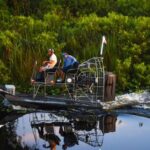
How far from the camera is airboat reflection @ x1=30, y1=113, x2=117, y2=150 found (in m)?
5.50

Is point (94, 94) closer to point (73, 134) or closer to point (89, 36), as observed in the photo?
point (89, 36)

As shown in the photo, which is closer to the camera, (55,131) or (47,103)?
(55,131)

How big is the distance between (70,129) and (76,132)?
121mm

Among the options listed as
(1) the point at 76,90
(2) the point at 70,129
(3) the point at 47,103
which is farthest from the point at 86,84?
(2) the point at 70,129

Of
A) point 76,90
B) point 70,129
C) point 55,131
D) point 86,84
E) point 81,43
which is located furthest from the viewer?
point 81,43

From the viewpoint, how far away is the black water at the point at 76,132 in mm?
5316

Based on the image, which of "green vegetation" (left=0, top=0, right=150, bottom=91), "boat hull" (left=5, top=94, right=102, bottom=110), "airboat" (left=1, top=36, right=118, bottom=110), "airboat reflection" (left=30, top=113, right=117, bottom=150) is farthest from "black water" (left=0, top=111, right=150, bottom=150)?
"green vegetation" (left=0, top=0, right=150, bottom=91)

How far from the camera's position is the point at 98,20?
15016 millimetres

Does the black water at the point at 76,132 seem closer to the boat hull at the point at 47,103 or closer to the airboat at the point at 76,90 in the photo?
the boat hull at the point at 47,103

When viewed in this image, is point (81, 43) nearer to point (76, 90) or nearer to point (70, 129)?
point (76, 90)

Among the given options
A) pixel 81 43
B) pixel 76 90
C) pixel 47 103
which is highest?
pixel 81 43

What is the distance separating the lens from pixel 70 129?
20.0 feet

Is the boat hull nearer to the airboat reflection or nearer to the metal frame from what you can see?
the metal frame

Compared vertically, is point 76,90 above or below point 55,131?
below
